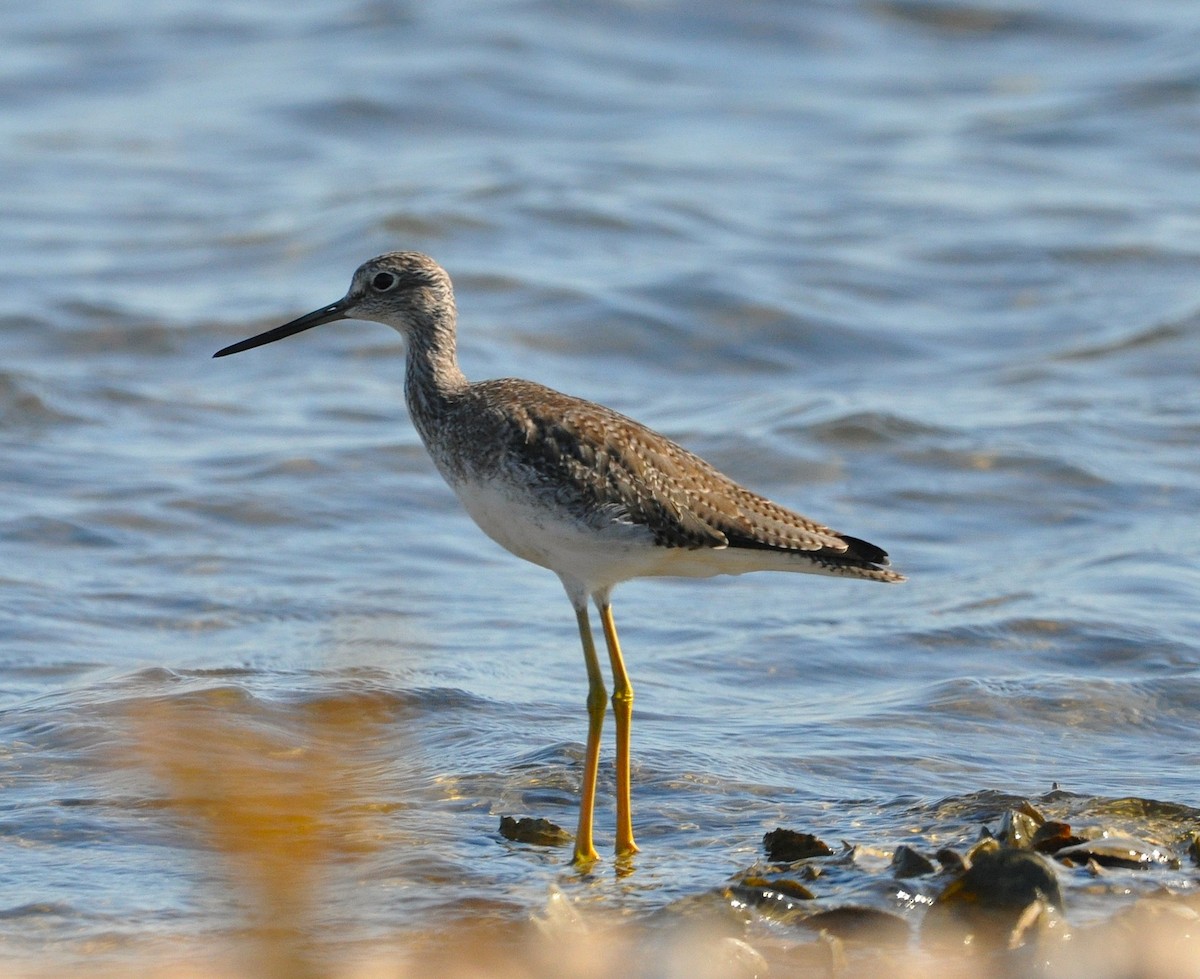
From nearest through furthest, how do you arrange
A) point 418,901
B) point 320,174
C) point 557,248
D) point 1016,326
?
point 418,901 < point 1016,326 < point 557,248 < point 320,174

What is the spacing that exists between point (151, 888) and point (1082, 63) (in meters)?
18.2

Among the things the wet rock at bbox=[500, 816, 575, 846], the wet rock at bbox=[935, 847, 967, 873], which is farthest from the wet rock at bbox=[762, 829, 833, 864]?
the wet rock at bbox=[500, 816, 575, 846]

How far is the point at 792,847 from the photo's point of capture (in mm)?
6457

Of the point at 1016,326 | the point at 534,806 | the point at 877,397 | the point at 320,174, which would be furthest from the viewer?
the point at 320,174

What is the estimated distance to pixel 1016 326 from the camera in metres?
14.9

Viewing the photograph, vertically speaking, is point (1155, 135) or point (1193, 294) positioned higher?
point (1155, 135)

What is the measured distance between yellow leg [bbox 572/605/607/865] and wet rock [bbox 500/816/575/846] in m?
0.07

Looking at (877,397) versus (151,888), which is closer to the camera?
(151,888)

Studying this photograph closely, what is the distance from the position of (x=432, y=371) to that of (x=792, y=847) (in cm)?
244

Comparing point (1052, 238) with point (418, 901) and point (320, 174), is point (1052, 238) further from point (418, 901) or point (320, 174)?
point (418, 901)

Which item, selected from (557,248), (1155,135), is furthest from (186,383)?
(1155,135)

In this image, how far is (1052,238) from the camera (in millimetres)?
16469

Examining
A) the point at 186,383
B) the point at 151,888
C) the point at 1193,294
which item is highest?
the point at 1193,294

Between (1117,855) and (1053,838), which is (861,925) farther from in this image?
(1117,855)
